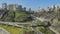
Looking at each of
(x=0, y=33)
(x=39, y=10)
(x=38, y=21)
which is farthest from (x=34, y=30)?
(x=0, y=33)

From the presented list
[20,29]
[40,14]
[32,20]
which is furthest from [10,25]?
[40,14]

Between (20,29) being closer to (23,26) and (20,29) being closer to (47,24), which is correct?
(23,26)

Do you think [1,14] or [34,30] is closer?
[34,30]

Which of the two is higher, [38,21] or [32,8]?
[32,8]

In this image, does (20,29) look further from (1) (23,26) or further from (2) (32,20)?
(2) (32,20)

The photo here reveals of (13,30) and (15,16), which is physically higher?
(15,16)

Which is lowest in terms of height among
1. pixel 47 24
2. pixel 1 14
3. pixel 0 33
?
pixel 0 33

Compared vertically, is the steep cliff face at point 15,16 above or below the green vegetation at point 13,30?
above

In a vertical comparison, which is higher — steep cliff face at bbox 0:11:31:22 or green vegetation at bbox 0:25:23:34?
steep cliff face at bbox 0:11:31:22

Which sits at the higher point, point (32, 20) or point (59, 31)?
point (32, 20)
